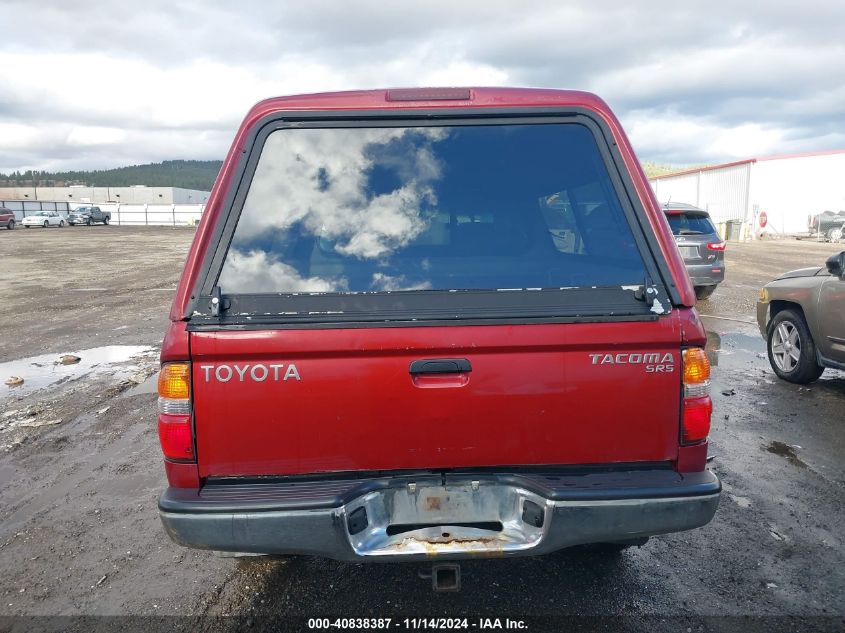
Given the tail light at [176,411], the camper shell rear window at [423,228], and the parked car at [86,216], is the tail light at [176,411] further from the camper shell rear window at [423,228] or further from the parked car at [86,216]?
the parked car at [86,216]

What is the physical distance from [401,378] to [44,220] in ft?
198

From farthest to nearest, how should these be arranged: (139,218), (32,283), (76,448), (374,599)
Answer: (139,218) < (32,283) < (76,448) < (374,599)

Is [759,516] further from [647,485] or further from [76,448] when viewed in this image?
[76,448]

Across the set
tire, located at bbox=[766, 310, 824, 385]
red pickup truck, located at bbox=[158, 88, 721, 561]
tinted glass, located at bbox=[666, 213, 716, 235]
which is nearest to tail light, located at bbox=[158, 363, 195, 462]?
red pickup truck, located at bbox=[158, 88, 721, 561]

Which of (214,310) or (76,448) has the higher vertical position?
(214,310)

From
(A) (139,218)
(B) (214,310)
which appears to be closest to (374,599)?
(B) (214,310)

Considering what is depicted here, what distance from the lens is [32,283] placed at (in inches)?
645

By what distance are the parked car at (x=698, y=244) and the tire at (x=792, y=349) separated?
4.73 metres

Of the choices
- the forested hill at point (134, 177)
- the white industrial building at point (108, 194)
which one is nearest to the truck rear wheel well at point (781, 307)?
the white industrial building at point (108, 194)

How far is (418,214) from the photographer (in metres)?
2.57

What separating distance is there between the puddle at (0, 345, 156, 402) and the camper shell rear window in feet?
17.8

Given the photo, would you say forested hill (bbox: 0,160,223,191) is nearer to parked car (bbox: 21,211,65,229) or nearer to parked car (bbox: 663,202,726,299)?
parked car (bbox: 21,211,65,229)

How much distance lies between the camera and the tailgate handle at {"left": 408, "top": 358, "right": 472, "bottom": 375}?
2.31 meters

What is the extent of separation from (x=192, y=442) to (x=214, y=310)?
51 centimetres
